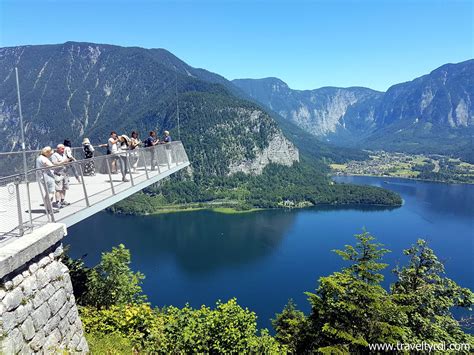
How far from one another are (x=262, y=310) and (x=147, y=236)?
50557 millimetres

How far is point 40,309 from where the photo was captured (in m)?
6.30

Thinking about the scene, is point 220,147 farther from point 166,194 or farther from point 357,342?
point 357,342

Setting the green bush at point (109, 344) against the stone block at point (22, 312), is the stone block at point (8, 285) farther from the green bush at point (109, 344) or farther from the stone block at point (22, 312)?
the green bush at point (109, 344)

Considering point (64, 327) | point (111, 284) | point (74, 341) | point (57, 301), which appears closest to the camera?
point (57, 301)

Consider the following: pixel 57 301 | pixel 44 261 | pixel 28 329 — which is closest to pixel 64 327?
pixel 57 301

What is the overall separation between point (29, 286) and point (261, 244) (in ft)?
276

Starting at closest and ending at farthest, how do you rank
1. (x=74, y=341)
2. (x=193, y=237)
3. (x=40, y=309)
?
1. (x=40, y=309)
2. (x=74, y=341)
3. (x=193, y=237)

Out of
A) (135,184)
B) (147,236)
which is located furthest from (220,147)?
(135,184)

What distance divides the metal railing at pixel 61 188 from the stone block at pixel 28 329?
64.7 inches

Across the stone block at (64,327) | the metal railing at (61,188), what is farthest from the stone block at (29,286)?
the stone block at (64,327)

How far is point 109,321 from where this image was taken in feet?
33.3

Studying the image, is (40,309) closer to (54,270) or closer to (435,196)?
(54,270)

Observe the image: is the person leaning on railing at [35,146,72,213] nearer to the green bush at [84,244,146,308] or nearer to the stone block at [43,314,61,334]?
the stone block at [43,314,61,334]

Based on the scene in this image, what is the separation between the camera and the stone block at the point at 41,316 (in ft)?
20.1
